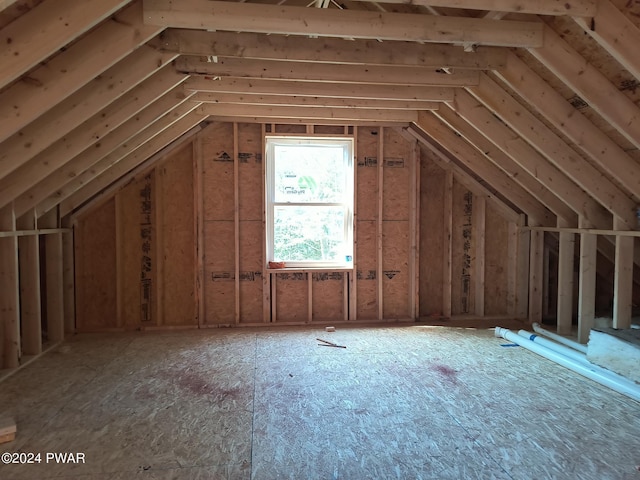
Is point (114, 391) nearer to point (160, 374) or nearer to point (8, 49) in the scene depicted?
point (160, 374)

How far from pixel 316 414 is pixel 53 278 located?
3.64 metres

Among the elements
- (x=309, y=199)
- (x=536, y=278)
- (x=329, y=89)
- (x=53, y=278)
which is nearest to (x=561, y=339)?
(x=536, y=278)

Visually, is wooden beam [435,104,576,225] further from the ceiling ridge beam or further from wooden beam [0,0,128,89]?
wooden beam [0,0,128,89]

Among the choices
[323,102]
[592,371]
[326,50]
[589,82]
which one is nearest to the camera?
[589,82]

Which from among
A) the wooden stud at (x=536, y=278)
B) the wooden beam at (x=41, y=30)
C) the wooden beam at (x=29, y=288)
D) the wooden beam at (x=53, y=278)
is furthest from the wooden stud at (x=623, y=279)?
the wooden beam at (x=53, y=278)

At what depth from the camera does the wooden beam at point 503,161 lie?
470cm

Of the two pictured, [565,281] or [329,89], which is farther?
[565,281]

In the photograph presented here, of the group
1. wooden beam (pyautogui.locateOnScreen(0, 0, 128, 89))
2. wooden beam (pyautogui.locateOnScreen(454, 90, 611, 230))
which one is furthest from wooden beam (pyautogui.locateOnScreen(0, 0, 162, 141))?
wooden beam (pyautogui.locateOnScreen(454, 90, 611, 230))

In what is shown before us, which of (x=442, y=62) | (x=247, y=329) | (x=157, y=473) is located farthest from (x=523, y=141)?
(x=157, y=473)

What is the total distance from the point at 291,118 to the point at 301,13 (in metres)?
2.70

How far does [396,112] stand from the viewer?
520cm

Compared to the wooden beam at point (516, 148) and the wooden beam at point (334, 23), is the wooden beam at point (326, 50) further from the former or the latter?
the wooden beam at point (516, 148)

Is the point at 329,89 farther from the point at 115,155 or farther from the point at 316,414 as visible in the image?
the point at 316,414

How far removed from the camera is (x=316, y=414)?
295cm
